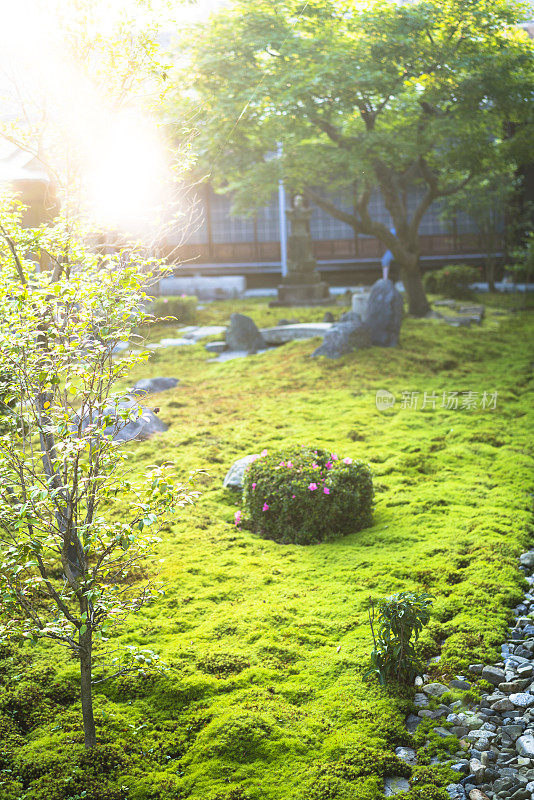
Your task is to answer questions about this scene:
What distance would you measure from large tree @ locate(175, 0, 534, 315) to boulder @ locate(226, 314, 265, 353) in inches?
115

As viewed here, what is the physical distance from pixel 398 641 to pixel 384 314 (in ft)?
30.5

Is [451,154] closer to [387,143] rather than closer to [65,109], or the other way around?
[387,143]

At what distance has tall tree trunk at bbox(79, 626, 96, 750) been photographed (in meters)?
3.51

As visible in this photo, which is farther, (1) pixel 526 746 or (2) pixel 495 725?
(2) pixel 495 725

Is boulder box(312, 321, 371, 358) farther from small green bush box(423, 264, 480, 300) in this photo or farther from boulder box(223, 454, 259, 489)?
small green bush box(423, 264, 480, 300)

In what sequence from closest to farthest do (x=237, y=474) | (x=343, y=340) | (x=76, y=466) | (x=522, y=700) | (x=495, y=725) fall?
1. (x=76, y=466)
2. (x=495, y=725)
3. (x=522, y=700)
4. (x=237, y=474)
5. (x=343, y=340)

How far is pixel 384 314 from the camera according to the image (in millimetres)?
12797

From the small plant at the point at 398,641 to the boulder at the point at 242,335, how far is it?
10.1 meters

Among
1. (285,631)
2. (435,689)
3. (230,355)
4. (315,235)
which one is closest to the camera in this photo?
(435,689)

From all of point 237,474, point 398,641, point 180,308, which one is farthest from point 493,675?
point 180,308

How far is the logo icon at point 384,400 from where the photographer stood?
988 centimetres

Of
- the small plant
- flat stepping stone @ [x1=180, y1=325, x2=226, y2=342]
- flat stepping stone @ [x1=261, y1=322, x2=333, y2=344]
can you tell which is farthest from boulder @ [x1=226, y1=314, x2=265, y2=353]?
the small plant

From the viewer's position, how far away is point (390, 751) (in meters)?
3.55

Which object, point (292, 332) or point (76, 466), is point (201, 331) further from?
point (76, 466)
